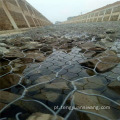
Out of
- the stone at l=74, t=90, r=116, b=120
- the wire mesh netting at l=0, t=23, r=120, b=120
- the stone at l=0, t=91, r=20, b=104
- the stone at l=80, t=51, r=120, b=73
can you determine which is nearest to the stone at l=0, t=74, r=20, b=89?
the wire mesh netting at l=0, t=23, r=120, b=120

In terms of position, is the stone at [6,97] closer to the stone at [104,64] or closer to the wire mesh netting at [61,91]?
the wire mesh netting at [61,91]

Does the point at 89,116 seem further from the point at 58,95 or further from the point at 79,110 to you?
the point at 58,95

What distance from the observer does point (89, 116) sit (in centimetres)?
63

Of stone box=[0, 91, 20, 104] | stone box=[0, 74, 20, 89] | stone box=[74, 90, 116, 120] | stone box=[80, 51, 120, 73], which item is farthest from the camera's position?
stone box=[80, 51, 120, 73]

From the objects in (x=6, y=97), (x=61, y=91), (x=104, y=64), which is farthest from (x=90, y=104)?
(x=104, y=64)

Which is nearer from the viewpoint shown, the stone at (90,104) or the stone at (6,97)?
the stone at (90,104)

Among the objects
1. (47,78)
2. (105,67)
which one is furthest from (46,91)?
(105,67)

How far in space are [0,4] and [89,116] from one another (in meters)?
5.53

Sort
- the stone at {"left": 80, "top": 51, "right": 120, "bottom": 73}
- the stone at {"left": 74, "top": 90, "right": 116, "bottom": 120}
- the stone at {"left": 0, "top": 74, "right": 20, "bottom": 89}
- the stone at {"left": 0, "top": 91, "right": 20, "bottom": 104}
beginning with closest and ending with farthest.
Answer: the stone at {"left": 74, "top": 90, "right": 116, "bottom": 120}, the stone at {"left": 0, "top": 91, "right": 20, "bottom": 104}, the stone at {"left": 0, "top": 74, "right": 20, "bottom": 89}, the stone at {"left": 80, "top": 51, "right": 120, "bottom": 73}

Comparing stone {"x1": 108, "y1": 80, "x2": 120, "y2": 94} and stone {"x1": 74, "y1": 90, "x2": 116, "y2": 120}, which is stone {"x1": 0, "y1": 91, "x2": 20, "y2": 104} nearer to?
stone {"x1": 74, "y1": 90, "x2": 116, "y2": 120}

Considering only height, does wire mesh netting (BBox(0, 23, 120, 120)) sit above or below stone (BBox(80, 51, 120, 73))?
above

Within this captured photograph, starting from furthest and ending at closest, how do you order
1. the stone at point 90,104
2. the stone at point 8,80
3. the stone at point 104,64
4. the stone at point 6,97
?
the stone at point 104,64 → the stone at point 8,80 → the stone at point 6,97 → the stone at point 90,104

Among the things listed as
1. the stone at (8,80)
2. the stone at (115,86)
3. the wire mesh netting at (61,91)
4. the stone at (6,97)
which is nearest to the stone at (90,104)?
the wire mesh netting at (61,91)

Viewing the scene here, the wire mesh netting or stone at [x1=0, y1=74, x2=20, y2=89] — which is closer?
the wire mesh netting
